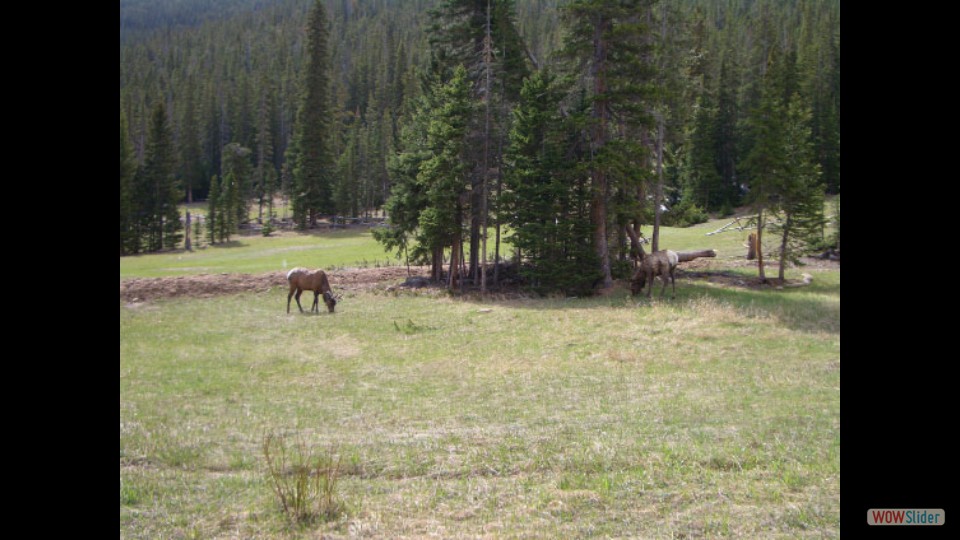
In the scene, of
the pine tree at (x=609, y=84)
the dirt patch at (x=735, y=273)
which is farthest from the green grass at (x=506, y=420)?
the pine tree at (x=609, y=84)

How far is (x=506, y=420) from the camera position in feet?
32.4

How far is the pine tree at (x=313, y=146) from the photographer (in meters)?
62.1

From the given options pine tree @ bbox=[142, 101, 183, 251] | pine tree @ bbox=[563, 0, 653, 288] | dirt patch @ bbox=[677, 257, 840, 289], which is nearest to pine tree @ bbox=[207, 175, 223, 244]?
pine tree @ bbox=[142, 101, 183, 251]

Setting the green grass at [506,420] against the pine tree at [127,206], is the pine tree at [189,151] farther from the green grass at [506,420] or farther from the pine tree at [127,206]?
the green grass at [506,420]

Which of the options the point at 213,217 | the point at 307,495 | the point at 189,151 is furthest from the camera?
the point at 189,151

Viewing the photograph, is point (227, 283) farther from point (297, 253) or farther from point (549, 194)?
point (549, 194)

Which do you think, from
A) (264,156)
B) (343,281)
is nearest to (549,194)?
(343,281)

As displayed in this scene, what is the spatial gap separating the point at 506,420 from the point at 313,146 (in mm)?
57954

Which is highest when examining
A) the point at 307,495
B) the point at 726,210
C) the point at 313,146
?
the point at 313,146

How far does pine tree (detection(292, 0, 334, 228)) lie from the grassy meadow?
40.2 metres
